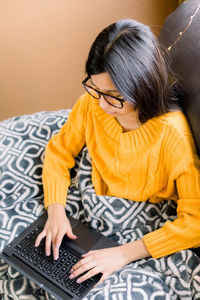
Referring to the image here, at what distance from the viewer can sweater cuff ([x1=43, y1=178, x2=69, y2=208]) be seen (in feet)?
3.92

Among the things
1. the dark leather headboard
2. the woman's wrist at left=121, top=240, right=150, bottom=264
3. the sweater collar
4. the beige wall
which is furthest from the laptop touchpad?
the beige wall

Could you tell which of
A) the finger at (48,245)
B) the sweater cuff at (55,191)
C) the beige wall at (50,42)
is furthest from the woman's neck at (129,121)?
the beige wall at (50,42)

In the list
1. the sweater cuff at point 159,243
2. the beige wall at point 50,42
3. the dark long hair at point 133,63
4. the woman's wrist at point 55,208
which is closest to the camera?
the dark long hair at point 133,63

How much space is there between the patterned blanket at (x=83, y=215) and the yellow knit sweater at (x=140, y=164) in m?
0.04

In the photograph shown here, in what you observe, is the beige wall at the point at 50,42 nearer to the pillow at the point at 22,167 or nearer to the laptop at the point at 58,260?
the pillow at the point at 22,167

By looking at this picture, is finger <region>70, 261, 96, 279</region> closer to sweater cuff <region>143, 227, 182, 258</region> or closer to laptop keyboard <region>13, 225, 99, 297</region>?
laptop keyboard <region>13, 225, 99, 297</region>

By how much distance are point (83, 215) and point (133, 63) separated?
57cm

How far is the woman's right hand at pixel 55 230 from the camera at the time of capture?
3.50 feet

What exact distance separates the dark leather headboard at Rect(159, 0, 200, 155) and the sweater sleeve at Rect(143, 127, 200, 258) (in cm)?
6

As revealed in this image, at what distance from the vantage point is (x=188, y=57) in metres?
1.04

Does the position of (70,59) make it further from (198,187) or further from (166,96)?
(198,187)

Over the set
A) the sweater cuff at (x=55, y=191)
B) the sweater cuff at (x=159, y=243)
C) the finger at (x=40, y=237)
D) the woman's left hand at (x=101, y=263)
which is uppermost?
the sweater cuff at (x=55, y=191)

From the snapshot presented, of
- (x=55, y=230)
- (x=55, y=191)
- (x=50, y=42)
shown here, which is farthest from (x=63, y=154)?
(x=50, y=42)

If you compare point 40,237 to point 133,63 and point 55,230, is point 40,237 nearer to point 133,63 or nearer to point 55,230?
point 55,230
